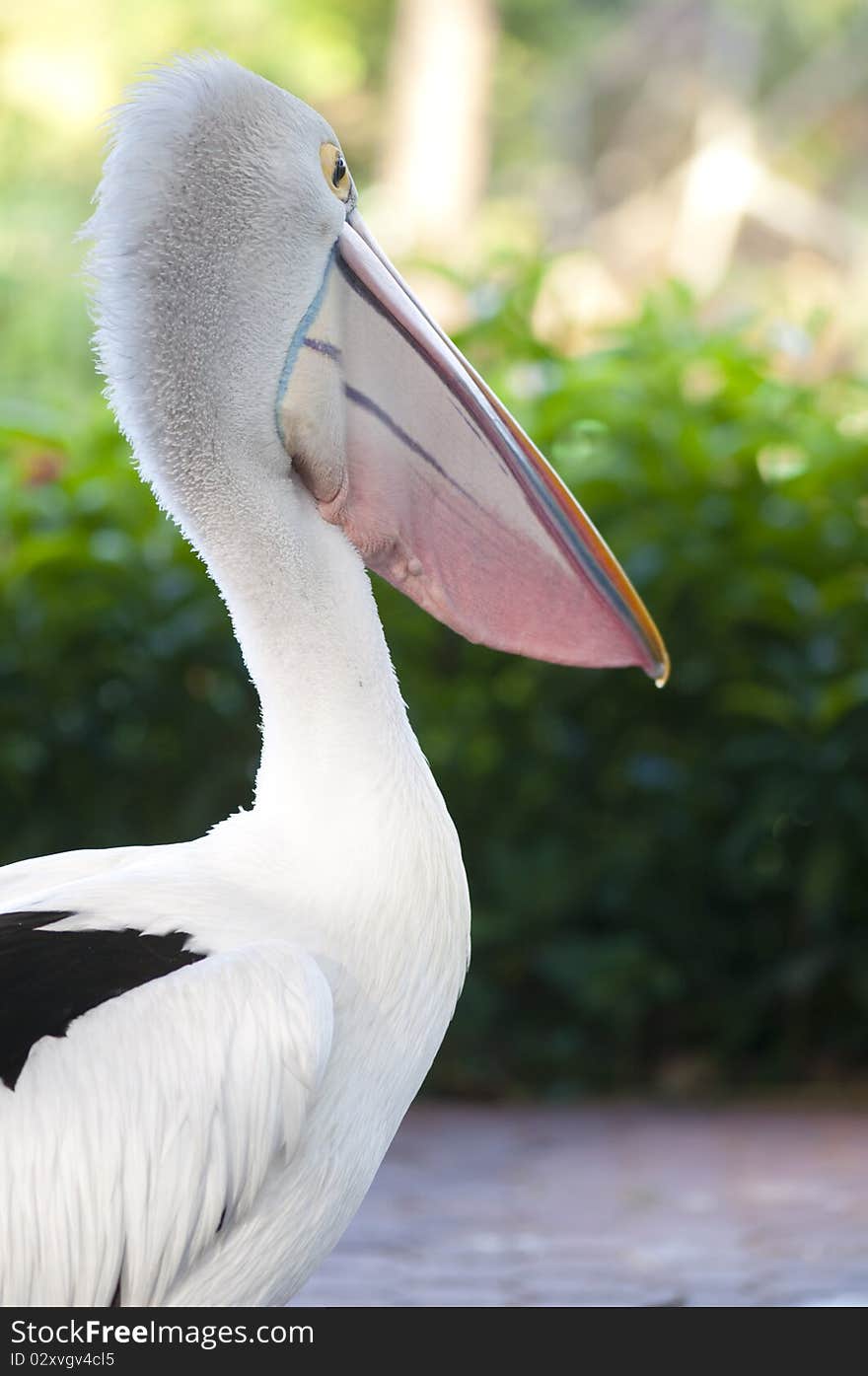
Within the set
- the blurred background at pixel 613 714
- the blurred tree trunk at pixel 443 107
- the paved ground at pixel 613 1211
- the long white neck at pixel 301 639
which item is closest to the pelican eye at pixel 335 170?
the long white neck at pixel 301 639

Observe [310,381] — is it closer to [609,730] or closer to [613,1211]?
[613,1211]

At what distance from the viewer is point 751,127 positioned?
2038 cm

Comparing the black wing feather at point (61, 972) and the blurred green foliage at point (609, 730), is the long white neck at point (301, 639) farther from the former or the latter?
the blurred green foliage at point (609, 730)

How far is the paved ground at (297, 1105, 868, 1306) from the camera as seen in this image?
3.36 metres

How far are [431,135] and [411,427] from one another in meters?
12.2

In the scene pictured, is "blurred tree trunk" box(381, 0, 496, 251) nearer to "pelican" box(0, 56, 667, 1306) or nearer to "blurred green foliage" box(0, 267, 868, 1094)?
"blurred green foliage" box(0, 267, 868, 1094)

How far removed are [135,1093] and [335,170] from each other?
116 cm

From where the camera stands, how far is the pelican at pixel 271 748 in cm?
202

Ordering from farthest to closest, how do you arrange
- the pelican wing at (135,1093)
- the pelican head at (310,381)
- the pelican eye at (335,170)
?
the pelican eye at (335,170), the pelican head at (310,381), the pelican wing at (135,1093)

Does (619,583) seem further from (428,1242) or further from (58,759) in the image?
(58,759)

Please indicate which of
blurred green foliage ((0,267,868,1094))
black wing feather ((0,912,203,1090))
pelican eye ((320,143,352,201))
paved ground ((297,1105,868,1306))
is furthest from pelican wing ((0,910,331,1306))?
blurred green foliage ((0,267,868,1094))

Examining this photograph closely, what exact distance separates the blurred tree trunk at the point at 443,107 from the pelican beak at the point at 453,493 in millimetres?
11493
